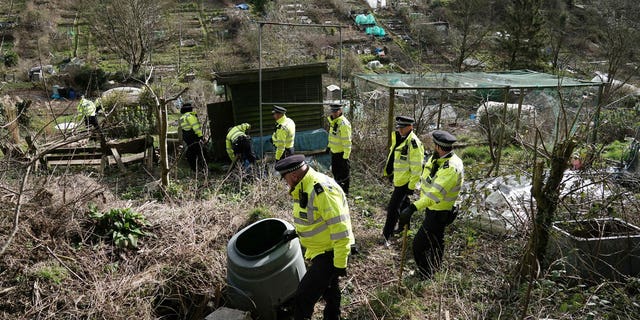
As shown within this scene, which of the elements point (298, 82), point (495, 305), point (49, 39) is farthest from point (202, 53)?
point (495, 305)

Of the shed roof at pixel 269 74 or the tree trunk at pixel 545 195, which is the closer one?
the tree trunk at pixel 545 195

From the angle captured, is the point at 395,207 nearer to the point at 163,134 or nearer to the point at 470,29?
the point at 163,134

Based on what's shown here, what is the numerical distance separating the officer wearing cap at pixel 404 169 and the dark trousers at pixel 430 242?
95cm

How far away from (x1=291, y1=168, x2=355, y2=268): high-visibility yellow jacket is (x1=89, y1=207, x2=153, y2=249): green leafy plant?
212 centimetres

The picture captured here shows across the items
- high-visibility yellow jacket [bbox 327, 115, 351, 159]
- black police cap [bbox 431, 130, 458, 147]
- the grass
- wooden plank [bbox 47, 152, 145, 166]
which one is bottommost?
wooden plank [bbox 47, 152, 145, 166]

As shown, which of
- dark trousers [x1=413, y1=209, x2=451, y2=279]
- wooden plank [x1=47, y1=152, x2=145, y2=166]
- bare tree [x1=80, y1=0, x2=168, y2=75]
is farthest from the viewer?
bare tree [x1=80, y1=0, x2=168, y2=75]

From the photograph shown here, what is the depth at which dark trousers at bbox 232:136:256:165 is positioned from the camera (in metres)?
8.78

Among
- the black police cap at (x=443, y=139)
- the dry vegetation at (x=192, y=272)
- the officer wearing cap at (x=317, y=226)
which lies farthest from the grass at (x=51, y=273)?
the black police cap at (x=443, y=139)

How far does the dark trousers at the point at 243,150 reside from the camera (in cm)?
878

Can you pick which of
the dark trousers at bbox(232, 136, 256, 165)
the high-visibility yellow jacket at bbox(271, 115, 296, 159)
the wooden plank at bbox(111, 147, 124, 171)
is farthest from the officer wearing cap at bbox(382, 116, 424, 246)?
the wooden plank at bbox(111, 147, 124, 171)

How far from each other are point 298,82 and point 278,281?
736 centimetres

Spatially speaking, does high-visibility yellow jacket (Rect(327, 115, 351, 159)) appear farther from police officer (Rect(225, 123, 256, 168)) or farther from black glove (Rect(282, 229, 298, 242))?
black glove (Rect(282, 229, 298, 242))

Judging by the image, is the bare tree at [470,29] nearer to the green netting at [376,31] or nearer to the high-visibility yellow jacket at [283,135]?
the green netting at [376,31]

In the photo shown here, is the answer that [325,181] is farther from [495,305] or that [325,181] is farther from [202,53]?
[202,53]
